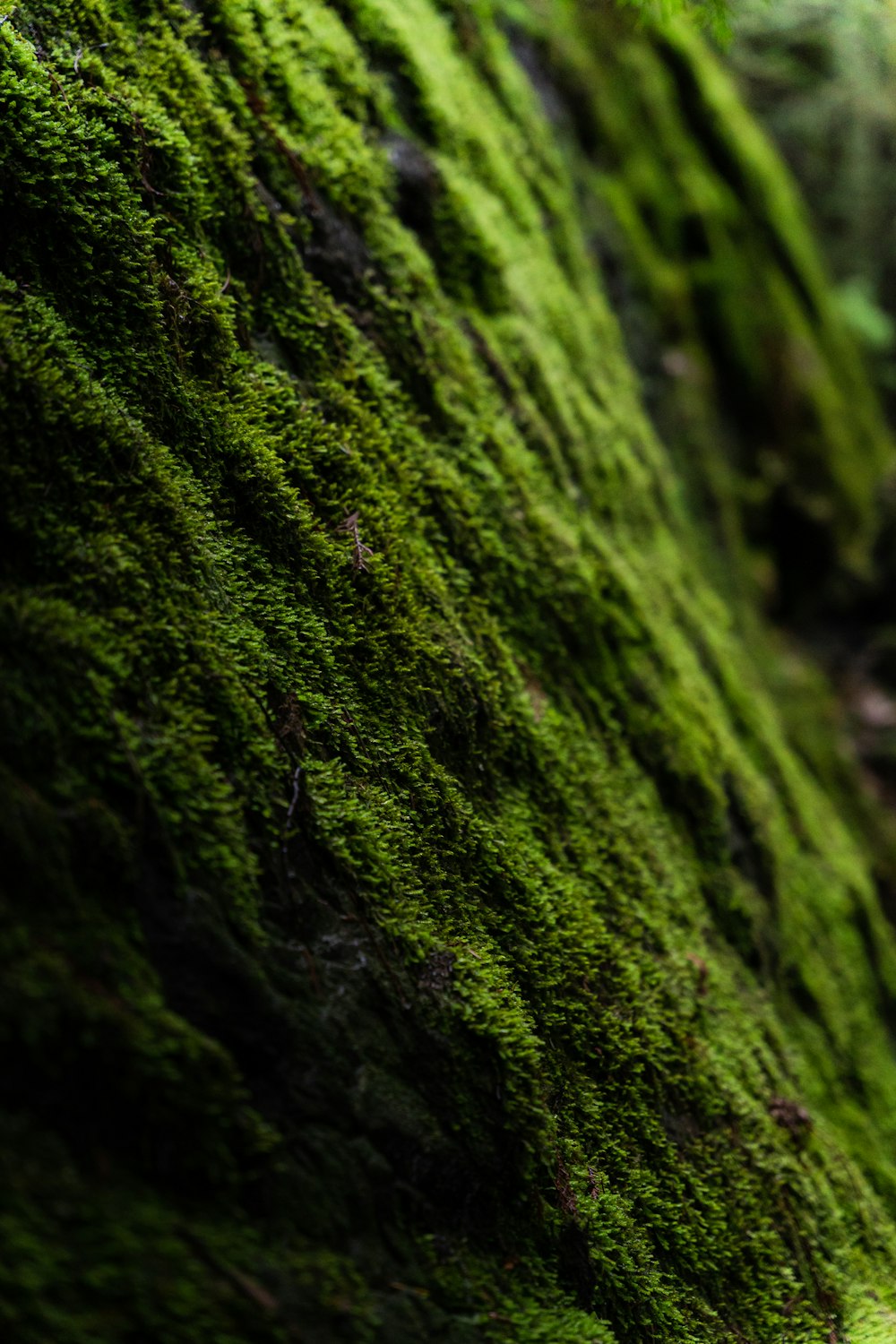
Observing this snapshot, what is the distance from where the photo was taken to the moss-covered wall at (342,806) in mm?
1816

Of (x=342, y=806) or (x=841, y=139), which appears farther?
(x=841, y=139)

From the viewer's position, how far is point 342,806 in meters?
2.39

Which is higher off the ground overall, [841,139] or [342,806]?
[841,139]

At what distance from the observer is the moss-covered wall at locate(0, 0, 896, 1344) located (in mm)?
1816

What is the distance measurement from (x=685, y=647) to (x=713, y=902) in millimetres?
1759

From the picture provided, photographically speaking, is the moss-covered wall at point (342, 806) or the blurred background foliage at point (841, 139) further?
the blurred background foliage at point (841, 139)

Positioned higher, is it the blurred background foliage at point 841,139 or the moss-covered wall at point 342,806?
the blurred background foliage at point 841,139

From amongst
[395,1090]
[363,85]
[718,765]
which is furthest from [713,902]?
[363,85]

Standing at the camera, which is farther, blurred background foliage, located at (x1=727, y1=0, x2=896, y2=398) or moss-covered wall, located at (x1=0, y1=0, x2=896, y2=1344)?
blurred background foliage, located at (x1=727, y1=0, x2=896, y2=398)

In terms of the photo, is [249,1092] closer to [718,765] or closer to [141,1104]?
[141,1104]

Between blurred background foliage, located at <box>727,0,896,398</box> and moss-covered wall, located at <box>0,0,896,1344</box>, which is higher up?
blurred background foliage, located at <box>727,0,896,398</box>

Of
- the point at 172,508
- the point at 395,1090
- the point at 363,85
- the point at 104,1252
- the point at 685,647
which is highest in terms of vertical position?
the point at 363,85

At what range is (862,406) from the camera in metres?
11.5

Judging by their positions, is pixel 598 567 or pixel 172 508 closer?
pixel 172 508
